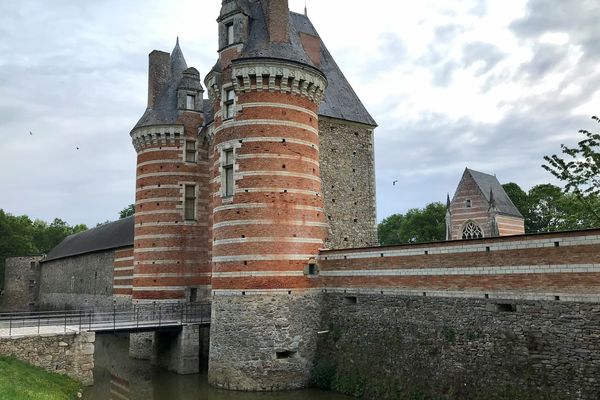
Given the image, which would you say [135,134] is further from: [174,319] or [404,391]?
[404,391]

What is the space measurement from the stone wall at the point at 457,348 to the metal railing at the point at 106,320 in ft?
23.3

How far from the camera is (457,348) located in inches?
563

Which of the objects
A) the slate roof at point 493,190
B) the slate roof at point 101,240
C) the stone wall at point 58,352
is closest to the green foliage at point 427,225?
the slate roof at point 493,190

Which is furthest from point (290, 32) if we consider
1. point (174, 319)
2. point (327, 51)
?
point (174, 319)

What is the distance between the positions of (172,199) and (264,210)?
872 centimetres

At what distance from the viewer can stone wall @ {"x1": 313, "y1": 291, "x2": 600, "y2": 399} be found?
1182 centimetres

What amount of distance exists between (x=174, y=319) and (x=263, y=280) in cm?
662

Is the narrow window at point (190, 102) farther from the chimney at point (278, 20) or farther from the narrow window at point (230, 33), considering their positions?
the chimney at point (278, 20)

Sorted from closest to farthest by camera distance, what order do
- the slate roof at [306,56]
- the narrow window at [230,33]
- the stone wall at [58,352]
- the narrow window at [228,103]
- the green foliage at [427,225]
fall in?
1. the stone wall at [58,352]
2. the slate roof at [306,56]
3. the narrow window at [228,103]
4. the narrow window at [230,33]
5. the green foliage at [427,225]

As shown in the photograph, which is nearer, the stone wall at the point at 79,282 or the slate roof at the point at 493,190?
the stone wall at the point at 79,282

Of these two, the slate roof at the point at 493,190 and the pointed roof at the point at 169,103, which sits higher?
the pointed roof at the point at 169,103

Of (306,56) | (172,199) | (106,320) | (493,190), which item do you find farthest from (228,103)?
(493,190)

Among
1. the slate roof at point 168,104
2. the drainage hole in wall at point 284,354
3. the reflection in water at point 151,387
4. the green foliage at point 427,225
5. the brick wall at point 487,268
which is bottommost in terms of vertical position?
the reflection in water at point 151,387

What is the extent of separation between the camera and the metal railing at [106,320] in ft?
60.8
